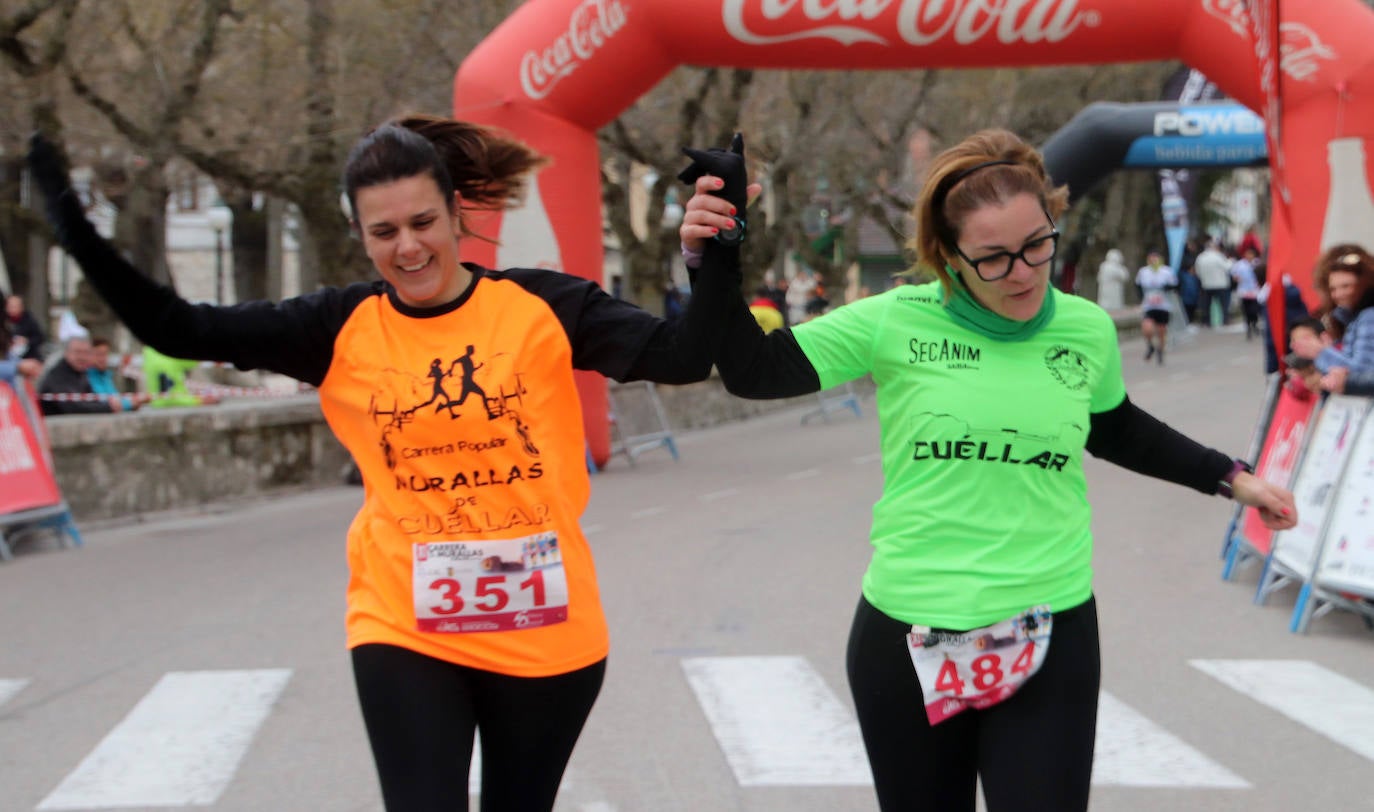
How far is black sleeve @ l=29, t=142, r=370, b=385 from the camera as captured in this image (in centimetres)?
313

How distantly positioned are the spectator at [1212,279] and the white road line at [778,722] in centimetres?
2887

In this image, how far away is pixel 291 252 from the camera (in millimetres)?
50719

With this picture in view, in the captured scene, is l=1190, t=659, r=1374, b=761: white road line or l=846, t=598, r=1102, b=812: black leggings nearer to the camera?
l=846, t=598, r=1102, b=812: black leggings

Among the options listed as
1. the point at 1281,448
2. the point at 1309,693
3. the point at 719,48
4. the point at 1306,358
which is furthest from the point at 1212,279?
the point at 1309,693

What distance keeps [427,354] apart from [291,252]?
4922 centimetres

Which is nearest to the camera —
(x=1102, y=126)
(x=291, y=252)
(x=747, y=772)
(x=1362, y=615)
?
(x=747, y=772)

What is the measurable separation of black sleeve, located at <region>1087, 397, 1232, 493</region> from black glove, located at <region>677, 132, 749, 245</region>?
3.52 feet

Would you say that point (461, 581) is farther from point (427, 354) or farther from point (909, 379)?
point (909, 379)

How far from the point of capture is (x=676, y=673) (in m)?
7.07

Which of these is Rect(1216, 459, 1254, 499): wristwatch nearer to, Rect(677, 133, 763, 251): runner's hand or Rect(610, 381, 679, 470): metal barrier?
Rect(677, 133, 763, 251): runner's hand

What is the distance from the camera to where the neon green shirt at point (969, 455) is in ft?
10.2

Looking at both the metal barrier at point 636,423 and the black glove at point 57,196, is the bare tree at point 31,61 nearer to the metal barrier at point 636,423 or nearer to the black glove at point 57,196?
the metal barrier at point 636,423

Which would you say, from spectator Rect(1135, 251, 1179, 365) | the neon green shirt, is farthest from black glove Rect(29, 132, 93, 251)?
spectator Rect(1135, 251, 1179, 365)

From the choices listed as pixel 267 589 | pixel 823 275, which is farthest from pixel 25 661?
pixel 823 275
